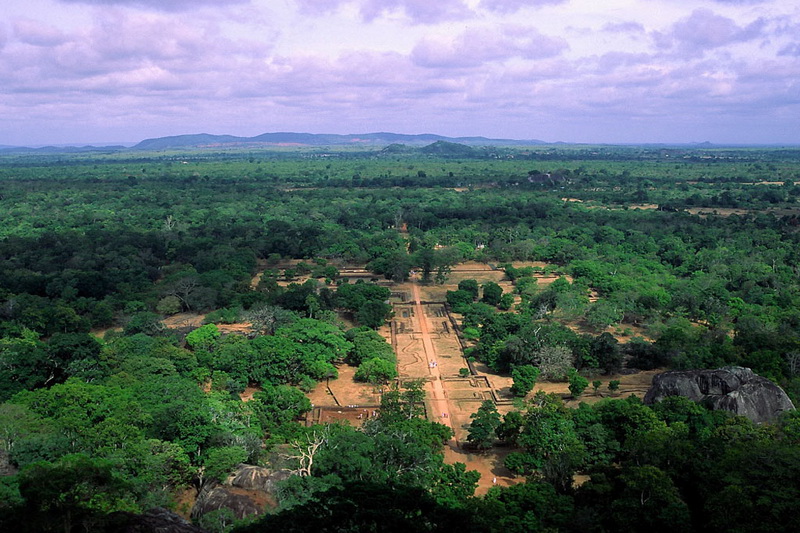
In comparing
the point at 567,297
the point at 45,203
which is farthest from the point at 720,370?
the point at 45,203

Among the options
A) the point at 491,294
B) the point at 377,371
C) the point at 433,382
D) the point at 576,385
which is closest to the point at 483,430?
the point at 576,385

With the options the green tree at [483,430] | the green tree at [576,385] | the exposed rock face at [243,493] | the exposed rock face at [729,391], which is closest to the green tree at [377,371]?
the green tree at [483,430]

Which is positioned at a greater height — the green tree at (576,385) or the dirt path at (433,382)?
the green tree at (576,385)

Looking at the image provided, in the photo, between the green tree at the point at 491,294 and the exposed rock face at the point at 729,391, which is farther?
the green tree at the point at 491,294

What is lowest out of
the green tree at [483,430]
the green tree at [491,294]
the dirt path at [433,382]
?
the dirt path at [433,382]

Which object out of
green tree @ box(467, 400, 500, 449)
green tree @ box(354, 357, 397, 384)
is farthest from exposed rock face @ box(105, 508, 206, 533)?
green tree @ box(354, 357, 397, 384)

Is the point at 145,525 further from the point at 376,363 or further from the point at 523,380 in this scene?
the point at 523,380

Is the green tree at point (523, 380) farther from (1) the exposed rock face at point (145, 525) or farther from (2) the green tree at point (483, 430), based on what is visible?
(1) the exposed rock face at point (145, 525)

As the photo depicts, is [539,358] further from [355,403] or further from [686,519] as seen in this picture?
[686,519]
